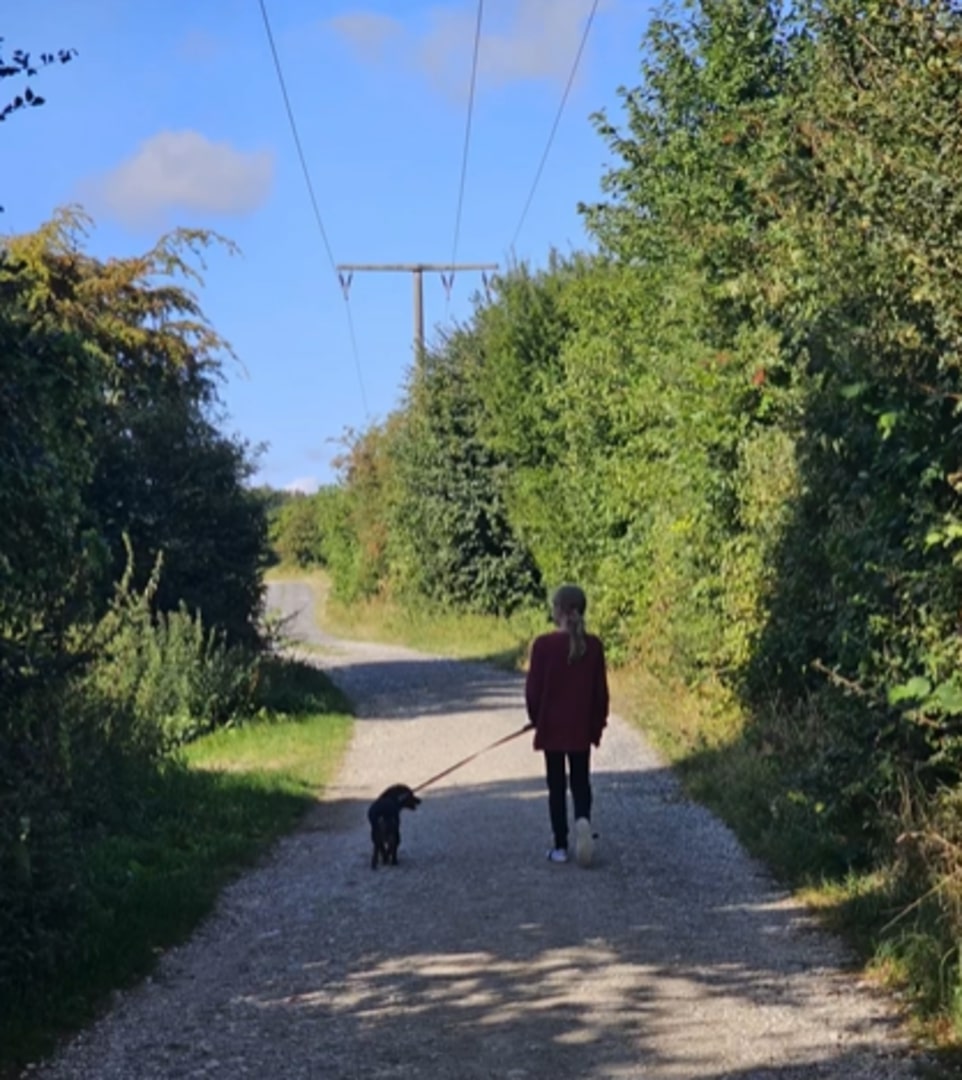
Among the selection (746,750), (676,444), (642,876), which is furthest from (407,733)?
(642,876)

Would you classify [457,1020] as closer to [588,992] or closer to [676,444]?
[588,992]

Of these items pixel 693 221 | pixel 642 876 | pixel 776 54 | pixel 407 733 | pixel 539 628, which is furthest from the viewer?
pixel 539 628

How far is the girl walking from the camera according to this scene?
9.64m

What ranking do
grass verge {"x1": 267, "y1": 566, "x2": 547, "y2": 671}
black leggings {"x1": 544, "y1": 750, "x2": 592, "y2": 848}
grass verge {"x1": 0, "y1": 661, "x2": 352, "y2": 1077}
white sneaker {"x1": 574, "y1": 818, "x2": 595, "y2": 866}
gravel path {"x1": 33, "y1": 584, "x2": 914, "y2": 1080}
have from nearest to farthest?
gravel path {"x1": 33, "y1": 584, "x2": 914, "y2": 1080}
grass verge {"x1": 0, "y1": 661, "x2": 352, "y2": 1077}
white sneaker {"x1": 574, "y1": 818, "x2": 595, "y2": 866}
black leggings {"x1": 544, "y1": 750, "x2": 592, "y2": 848}
grass verge {"x1": 267, "y1": 566, "x2": 547, "y2": 671}

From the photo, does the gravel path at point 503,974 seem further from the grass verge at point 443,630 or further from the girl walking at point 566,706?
the grass verge at point 443,630

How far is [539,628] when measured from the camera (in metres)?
30.3

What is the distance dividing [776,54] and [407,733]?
8.92m

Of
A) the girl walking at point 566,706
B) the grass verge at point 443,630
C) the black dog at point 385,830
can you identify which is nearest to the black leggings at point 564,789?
the girl walking at point 566,706

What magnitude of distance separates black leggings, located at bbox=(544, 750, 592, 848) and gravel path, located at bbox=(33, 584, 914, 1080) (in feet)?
0.85

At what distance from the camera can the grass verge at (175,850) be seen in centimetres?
669

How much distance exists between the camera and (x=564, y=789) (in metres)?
9.78

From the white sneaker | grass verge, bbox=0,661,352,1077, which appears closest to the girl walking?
the white sneaker

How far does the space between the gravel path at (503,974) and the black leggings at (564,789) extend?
0.26 metres

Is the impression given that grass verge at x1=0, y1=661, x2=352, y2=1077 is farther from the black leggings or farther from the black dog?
the black leggings
